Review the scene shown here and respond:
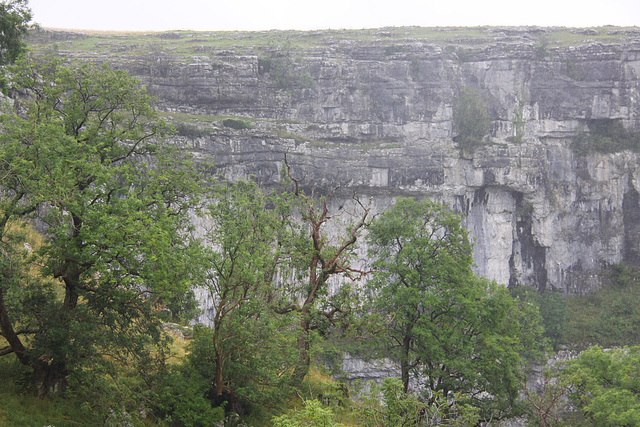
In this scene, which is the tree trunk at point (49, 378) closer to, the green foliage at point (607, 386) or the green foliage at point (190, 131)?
the green foliage at point (607, 386)

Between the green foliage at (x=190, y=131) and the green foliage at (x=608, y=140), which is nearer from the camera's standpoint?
the green foliage at (x=190, y=131)

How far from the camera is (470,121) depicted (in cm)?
5134

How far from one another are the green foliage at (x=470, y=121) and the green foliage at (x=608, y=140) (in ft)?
30.0

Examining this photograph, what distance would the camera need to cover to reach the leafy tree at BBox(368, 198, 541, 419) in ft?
58.9

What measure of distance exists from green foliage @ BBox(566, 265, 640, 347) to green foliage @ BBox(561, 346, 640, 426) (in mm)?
26401

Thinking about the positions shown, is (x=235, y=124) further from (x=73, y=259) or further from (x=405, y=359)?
(x=73, y=259)

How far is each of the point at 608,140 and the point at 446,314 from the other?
42216 mm

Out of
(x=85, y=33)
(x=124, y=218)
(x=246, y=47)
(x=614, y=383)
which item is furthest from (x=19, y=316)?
(x=85, y=33)

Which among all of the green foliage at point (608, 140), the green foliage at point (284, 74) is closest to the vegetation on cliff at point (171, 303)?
the green foliage at point (284, 74)

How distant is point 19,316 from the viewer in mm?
11242

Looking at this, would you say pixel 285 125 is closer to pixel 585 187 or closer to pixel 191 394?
pixel 585 187

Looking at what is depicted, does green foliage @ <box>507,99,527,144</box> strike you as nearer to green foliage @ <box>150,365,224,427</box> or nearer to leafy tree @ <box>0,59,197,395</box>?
leafy tree @ <box>0,59,197,395</box>

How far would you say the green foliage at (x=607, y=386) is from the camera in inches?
739

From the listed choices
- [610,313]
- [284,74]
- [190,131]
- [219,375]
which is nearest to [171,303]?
[219,375]
